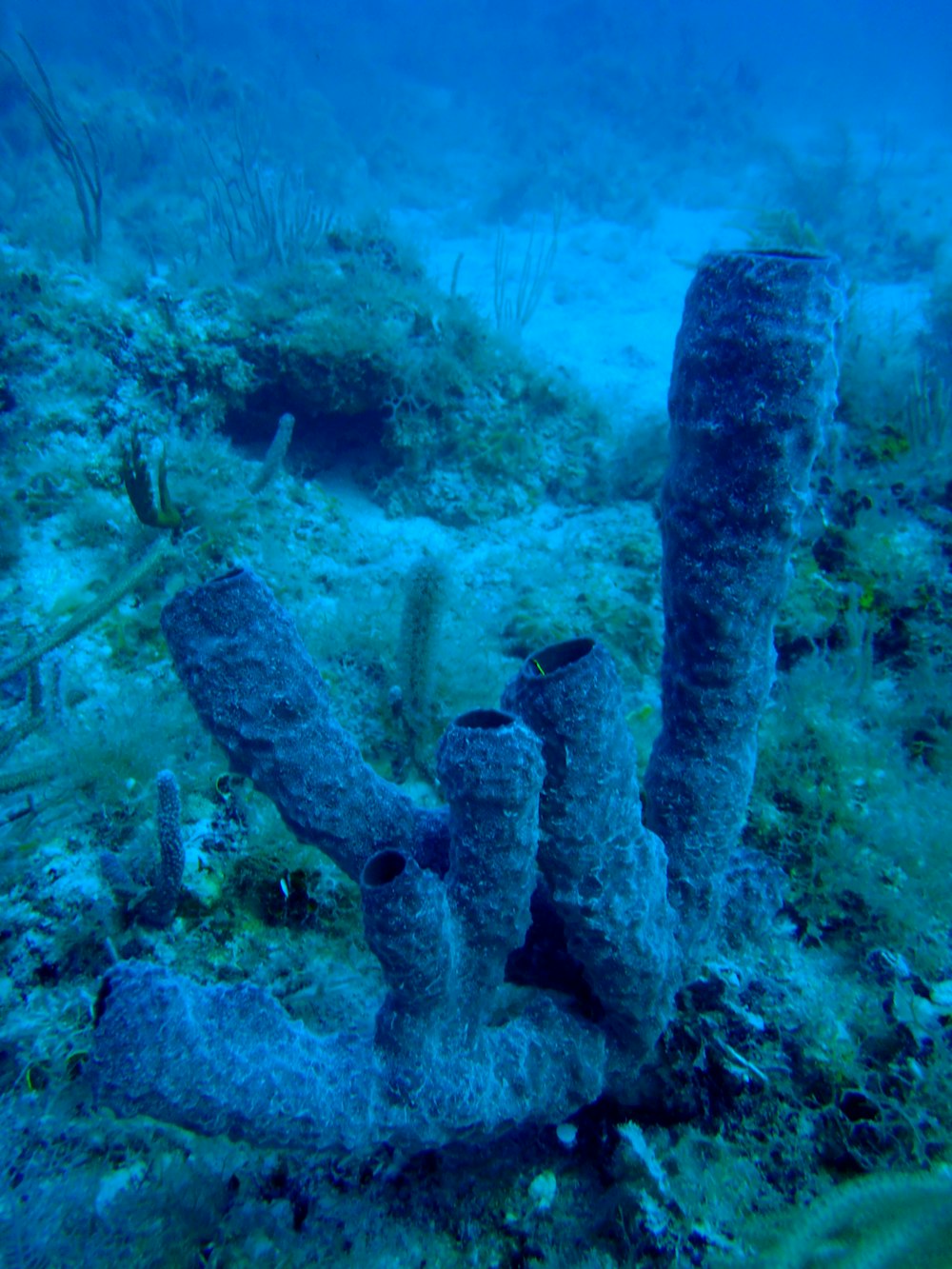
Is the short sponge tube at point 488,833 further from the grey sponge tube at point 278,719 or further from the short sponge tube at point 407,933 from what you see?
the grey sponge tube at point 278,719

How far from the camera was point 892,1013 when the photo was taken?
1950 millimetres

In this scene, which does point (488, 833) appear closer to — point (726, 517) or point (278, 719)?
point (278, 719)

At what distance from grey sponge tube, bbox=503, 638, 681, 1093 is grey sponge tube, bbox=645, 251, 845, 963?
0.29 metres

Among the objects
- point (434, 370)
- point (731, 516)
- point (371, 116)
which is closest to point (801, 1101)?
point (731, 516)

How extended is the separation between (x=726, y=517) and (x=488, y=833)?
96 cm

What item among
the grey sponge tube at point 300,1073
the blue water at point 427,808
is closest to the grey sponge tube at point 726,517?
the blue water at point 427,808

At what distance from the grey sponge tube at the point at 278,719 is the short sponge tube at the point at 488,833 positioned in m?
0.26

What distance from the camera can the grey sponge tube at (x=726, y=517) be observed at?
142 cm

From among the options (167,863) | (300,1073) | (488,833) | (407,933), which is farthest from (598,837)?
(167,863)

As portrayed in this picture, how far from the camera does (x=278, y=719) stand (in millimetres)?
1634

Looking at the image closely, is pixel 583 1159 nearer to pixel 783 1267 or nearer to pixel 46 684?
pixel 783 1267

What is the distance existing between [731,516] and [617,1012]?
1338 mm

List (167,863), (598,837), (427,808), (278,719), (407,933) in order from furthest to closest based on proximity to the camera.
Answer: (167,863)
(427,808)
(278,719)
(598,837)
(407,933)

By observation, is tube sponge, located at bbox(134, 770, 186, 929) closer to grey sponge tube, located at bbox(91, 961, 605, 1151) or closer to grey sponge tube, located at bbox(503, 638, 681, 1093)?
grey sponge tube, located at bbox(91, 961, 605, 1151)
